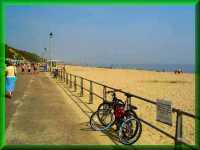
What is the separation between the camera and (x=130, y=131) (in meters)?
9.56

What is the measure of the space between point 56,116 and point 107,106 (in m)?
2.88

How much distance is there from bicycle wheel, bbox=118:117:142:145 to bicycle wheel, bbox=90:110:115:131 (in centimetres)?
113

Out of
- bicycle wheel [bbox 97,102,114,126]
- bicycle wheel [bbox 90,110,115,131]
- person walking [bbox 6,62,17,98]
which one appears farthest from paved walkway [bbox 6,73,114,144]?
person walking [bbox 6,62,17,98]

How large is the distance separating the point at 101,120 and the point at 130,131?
5.70ft

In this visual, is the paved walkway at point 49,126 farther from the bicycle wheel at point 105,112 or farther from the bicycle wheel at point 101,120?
the bicycle wheel at point 105,112

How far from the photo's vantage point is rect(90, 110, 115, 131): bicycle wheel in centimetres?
1081

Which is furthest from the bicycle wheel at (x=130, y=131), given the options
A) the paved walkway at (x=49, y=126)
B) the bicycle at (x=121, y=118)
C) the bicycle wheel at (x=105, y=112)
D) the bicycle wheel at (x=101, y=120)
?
the bicycle wheel at (x=105, y=112)

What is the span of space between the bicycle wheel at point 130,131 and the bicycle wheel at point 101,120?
1.13 metres

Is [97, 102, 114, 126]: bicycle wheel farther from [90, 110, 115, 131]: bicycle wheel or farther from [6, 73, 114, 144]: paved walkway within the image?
[6, 73, 114, 144]: paved walkway

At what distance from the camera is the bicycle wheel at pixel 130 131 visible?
30.9 feet

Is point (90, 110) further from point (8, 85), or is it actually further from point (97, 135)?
point (8, 85)

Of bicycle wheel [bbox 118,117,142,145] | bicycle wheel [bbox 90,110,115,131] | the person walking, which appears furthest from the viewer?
the person walking

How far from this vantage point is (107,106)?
11.1 m

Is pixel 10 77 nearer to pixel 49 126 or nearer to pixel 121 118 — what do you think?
pixel 49 126
